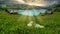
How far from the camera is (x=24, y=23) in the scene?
2.40m

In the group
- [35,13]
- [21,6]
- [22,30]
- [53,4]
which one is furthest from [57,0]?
[22,30]

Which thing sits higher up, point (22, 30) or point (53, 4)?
point (53, 4)

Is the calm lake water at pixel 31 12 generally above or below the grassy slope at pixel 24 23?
above

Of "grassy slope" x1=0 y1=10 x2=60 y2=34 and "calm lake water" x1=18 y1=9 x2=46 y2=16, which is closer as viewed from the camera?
"grassy slope" x1=0 y1=10 x2=60 y2=34

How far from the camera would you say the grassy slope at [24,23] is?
232cm

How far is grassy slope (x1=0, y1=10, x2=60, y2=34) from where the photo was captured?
2320mm

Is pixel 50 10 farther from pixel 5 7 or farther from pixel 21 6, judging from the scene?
pixel 5 7

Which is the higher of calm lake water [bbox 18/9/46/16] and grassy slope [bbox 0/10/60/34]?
calm lake water [bbox 18/9/46/16]

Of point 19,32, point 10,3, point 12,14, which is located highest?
point 10,3

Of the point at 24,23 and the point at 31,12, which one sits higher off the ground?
the point at 31,12

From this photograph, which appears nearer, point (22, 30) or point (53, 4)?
point (22, 30)

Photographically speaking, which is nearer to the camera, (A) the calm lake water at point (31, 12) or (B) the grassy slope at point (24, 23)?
(B) the grassy slope at point (24, 23)

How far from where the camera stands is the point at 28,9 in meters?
2.48

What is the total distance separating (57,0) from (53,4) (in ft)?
0.30
